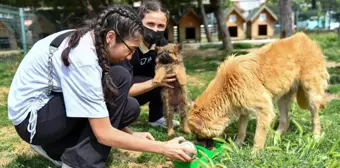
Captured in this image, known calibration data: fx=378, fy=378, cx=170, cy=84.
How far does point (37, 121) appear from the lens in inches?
101

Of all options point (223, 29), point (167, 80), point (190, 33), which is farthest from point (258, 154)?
point (190, 33)

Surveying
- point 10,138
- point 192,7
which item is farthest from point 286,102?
point 192,7

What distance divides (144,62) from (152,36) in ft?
1.73

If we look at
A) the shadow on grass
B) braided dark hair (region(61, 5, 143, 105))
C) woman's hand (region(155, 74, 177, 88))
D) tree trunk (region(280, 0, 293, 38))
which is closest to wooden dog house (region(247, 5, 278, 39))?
tree trunk (region(280, 0, 293, 38))

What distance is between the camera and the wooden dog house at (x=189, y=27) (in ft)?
73.7

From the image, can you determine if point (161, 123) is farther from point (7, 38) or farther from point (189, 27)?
point (189, 27)

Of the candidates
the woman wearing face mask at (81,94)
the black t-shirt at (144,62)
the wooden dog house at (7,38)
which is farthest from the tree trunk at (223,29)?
the woman wearing face mask at (81,94)

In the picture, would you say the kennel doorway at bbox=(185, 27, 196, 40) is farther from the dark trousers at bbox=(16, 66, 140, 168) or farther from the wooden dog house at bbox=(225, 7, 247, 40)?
the dark trousers at bbox=(16, 66, 140, 168)

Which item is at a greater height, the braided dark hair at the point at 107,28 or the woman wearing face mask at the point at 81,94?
the braided dark hair at the point at 107,28

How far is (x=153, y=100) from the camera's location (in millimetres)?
4602

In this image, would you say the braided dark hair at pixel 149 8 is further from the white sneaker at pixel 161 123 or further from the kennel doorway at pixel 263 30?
the kennel doorway at pixel 263 30

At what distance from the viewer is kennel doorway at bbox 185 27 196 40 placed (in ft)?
75.3

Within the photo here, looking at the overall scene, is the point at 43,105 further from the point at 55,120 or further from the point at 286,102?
the point at 286,102

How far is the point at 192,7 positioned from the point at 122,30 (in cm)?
2111
